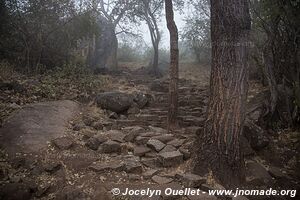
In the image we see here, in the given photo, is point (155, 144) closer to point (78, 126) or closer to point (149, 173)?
point (149, 173)

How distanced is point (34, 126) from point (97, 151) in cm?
152

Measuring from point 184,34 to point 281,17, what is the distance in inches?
439

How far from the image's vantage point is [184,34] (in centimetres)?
1878

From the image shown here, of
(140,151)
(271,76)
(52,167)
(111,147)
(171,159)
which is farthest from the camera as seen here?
(271,76)

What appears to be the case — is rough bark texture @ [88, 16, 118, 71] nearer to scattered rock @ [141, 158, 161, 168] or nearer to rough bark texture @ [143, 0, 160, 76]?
rough bark texture @ [143, 0, 160, 76]

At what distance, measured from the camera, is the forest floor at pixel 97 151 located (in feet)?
15.9

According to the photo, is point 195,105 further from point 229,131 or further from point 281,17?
point 229,131

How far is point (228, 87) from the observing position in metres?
4.98

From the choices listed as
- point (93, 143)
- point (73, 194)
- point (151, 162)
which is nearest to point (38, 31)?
point (93, 143)

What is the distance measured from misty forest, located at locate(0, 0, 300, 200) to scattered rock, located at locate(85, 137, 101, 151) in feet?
0.07

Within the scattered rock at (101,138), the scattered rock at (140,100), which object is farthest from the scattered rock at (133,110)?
the scattered rock at (101,138)

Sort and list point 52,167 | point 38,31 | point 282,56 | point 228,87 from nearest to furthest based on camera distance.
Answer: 1. point 228,87
2. point 52,167
3. point 282,56
4. point 38,31

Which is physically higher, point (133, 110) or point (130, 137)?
point (133, 110)

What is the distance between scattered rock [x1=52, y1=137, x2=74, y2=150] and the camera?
239 inches
